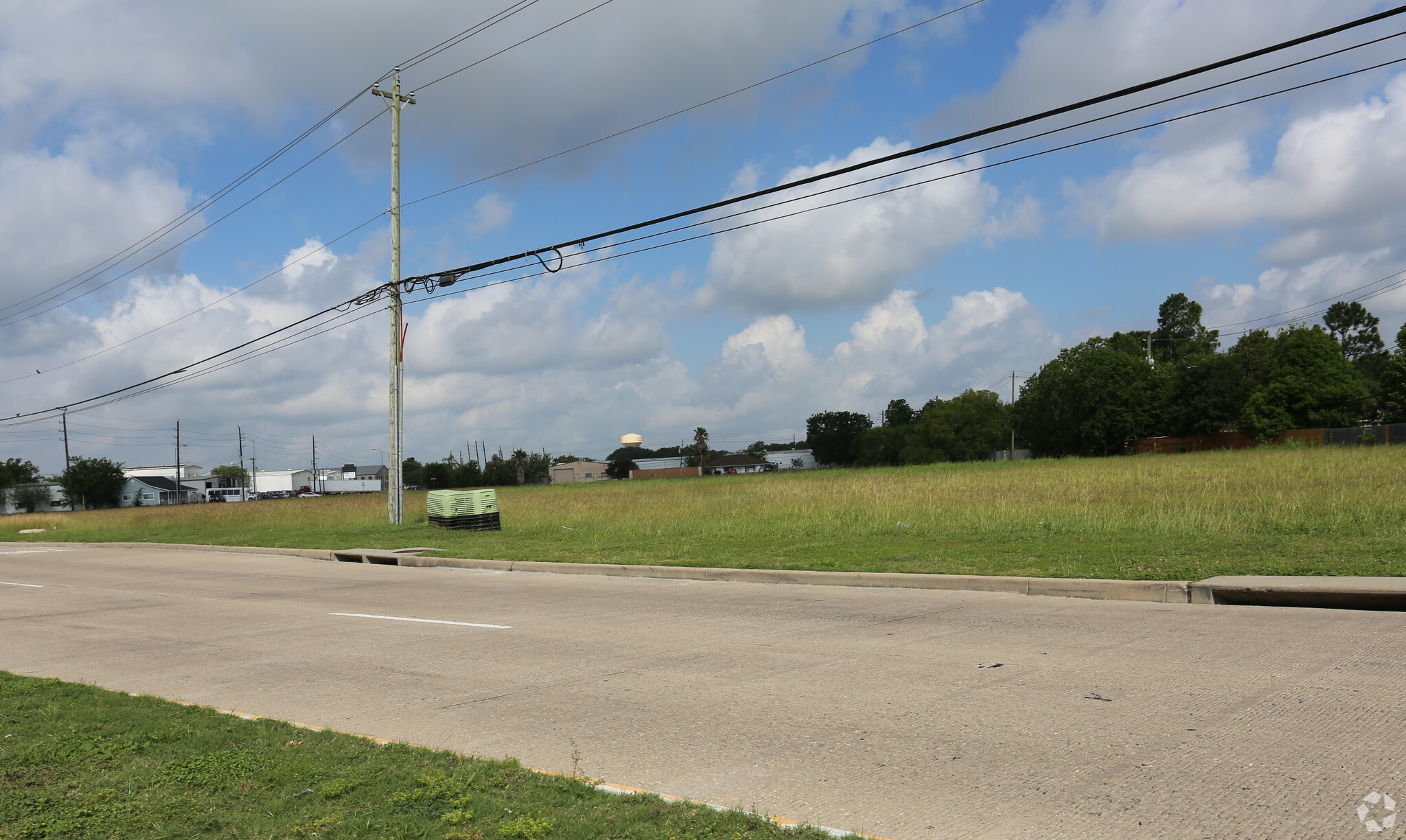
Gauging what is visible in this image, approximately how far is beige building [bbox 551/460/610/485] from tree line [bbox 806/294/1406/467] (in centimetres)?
5221

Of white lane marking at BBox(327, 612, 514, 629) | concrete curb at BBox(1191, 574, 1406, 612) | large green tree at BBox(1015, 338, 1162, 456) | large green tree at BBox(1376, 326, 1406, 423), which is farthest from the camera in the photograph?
large green tree at BBox(1015, 338, 1162, 456)

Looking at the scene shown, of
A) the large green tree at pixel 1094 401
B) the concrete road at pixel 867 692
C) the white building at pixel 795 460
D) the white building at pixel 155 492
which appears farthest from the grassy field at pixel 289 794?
the white building at pixel 795 460

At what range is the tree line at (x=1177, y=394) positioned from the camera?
7962 cm

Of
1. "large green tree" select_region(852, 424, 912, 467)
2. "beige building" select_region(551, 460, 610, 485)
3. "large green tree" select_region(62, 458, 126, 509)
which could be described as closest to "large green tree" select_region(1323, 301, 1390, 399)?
"large green tree" select_region(852, 424, 912, 467)

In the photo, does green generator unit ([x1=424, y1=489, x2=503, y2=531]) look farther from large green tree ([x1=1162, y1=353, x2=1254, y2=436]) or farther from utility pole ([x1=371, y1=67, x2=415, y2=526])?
large green tree ([x1=1162, y1=353, x2=1254, y2=436])

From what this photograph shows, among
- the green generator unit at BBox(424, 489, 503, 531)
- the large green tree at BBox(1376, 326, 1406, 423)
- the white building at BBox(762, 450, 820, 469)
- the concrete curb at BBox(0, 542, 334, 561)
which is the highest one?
the large green tree at BBox(1376, 326, 1406, 423)

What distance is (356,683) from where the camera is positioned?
7.60m

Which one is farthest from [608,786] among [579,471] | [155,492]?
[579,471]

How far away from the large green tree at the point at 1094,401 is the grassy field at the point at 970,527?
5334 cm

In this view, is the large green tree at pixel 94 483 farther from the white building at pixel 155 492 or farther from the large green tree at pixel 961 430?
the large green tree at pixel 961 430

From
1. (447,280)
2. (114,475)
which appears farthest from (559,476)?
Answer: (447,280)

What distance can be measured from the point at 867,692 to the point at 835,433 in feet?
542

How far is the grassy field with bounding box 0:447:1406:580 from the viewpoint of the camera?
42.2 feet

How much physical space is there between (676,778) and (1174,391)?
98.7 metres
